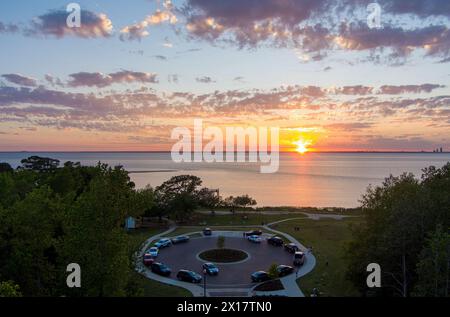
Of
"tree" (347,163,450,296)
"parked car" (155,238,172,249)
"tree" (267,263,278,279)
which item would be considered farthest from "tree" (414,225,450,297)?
"parked car" (155,238,172,249)

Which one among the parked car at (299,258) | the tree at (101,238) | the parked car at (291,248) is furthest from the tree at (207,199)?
the tree at (101,238)

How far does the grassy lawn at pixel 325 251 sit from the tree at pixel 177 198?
1326 cm

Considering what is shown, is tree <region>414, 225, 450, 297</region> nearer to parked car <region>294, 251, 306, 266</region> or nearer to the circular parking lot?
the circular parking lot

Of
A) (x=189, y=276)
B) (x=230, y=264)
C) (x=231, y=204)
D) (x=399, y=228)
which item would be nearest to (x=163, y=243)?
(x=230, y=264)

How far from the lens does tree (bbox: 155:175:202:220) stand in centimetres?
5600

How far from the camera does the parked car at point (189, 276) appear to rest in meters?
30.8

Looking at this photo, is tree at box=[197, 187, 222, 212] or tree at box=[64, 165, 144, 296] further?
Result: tree at box=[197, 187, 222, 212]

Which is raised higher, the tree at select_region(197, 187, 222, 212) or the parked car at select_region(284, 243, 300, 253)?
the tree at select_region(197, 187, 222, 212)

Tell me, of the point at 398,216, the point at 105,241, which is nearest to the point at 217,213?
the point at 398,216

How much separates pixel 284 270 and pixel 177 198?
26.3 m

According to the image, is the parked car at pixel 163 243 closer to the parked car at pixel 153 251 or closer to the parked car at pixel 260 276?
the parked car at pixel 153 251

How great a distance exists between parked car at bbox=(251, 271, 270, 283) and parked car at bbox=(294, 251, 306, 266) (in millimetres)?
5023

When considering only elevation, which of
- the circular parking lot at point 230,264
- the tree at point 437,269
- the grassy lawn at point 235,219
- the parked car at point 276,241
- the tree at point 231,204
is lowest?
the circular parking lot at point 230,264
